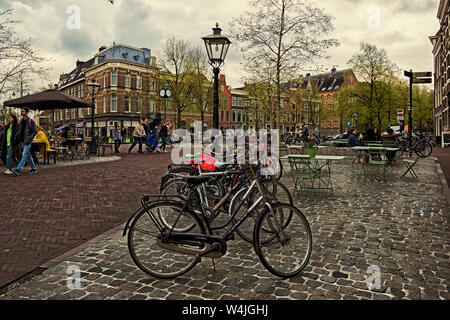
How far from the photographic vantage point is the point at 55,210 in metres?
6.20

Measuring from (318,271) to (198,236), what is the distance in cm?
133

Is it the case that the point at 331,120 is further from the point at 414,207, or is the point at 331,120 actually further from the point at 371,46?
the point at 414,207

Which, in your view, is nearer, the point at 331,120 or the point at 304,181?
the point at 304,181

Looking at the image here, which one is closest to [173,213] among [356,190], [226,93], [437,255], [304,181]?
[437,255]

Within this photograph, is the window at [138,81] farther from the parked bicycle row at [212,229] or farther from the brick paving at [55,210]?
the parked bicycle row at [212,229]

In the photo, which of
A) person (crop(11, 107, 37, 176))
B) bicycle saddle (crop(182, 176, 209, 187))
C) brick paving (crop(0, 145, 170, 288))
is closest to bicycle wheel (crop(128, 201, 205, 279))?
bicycle saddle (crop(182, 176, 209, 187))

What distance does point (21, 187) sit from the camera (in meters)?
8.39

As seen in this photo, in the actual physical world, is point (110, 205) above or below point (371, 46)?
below

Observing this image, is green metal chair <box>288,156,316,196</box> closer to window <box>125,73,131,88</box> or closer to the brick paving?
the brick paving

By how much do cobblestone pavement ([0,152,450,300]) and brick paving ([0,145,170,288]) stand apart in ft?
1.50

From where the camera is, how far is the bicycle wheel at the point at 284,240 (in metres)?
3.55

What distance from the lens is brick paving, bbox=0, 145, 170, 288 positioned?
4152 millimetres

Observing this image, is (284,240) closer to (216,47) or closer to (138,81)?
(216,47)

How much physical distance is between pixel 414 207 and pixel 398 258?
10.1ft
